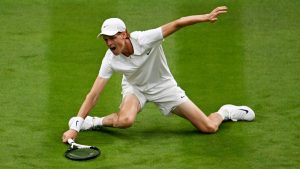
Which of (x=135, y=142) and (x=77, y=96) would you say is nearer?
(x=135, y=142)

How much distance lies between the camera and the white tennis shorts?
1352 centimetres

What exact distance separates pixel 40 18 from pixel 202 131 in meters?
5.04

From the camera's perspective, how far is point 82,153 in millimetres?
12734

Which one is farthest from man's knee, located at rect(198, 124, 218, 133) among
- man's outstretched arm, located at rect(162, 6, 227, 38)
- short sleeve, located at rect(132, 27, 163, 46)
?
man's outstretched arm, located at rect(162, 6, 227, 38)

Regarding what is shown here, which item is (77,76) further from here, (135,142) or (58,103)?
(135,142)

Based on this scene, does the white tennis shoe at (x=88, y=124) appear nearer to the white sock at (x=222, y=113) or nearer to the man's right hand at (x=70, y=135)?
the man's right hand at (x=70, y=135)

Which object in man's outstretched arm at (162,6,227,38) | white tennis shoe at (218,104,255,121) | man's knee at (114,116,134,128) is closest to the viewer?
man's outstretched arm at (162,6,227,38)

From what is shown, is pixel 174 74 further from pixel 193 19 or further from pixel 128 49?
pixel 193 19

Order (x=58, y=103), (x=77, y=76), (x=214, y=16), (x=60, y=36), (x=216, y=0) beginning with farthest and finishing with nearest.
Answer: (x=216, y=0)
(x=60, y=36)
(x=77, y=76)
(x=58, y=103)
(x=214, y=16)

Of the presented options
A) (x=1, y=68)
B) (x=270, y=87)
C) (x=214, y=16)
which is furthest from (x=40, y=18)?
(x=214, y=16)

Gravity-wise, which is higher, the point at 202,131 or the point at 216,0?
the point at 216,0

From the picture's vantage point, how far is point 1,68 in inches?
618

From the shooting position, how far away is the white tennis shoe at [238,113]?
45.9ft

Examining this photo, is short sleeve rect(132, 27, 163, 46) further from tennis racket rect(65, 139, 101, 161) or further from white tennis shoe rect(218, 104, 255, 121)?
white tennis shoe rect(218, 104, 255, 121)
